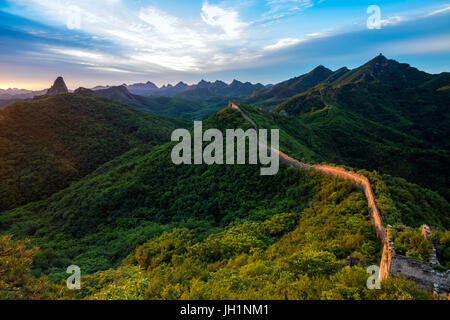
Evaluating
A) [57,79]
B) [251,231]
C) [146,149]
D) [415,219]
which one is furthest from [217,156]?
[57,79]

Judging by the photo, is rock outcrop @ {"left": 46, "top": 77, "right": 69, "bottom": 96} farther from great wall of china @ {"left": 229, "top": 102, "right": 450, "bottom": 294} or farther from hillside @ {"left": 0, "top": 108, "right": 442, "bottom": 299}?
great wall of china @ {"left": 229, "top": 102, "right": 450, "bottom": 294}

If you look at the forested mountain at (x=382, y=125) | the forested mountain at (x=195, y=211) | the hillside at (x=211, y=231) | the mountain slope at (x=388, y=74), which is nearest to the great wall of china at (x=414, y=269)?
the forested mountain at (x=195, y=211)

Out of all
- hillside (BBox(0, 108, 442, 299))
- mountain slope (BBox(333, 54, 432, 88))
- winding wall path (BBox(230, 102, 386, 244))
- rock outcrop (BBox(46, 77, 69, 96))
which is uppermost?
mountain slope (BBox(333, 54, 432, 88))

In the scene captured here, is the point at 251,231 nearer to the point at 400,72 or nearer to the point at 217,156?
the point at 217,156

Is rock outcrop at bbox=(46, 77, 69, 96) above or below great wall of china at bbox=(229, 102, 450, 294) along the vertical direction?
above

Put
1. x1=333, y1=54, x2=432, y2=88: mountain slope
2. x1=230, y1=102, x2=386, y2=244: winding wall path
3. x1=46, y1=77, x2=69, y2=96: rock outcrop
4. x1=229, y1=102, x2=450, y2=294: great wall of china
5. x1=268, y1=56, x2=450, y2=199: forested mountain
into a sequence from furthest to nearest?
1. x1=333, y1=54, x2=432, y2=88: mountain slope
2. x1=46, y1=77, x2=69, y2=96: rock outcrop
3. x1=268, y1=56, x2=450, y2=199: forested mountain
4. x1=230, y1=102, x2=386, y2=244: winding wall path
5. x1=229, y1=102, x2=450, y2=294: great wall of china

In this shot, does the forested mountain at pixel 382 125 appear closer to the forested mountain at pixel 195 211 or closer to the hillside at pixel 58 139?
the forested mountain at pixel 195 211

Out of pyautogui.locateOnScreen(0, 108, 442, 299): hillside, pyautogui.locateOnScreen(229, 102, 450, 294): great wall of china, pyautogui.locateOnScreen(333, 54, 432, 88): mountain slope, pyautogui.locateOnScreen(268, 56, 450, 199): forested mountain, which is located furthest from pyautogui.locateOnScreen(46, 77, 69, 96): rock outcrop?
pyautogui.locateOnScreen(333, 54, 432, 88): mountain slope

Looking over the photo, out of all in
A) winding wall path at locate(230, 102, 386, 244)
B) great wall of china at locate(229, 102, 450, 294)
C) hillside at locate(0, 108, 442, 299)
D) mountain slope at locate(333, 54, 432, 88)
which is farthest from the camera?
mountain slope at locate(333, 54, 432, 88)
